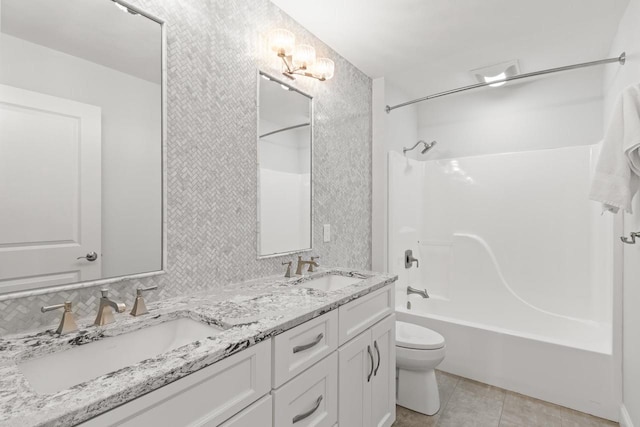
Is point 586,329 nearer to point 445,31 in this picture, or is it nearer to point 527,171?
point 527,171

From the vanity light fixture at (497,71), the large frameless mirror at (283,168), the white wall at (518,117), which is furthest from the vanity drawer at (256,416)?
the white wall at (518,117)

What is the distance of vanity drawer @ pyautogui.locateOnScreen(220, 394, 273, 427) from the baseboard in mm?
1962

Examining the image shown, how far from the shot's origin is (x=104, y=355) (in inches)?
35.4

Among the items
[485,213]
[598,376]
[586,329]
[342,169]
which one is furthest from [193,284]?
[586,329]

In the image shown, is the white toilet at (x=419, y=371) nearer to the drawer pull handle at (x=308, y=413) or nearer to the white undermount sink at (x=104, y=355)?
the drawer pull handle at (x=308, y=413)

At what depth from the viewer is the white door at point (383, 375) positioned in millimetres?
1605

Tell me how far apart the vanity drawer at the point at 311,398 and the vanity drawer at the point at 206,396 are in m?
0.10

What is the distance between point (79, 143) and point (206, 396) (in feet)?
2.84

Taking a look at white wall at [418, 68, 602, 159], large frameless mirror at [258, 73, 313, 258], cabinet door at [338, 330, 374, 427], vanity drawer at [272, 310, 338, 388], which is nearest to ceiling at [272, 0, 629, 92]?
white wall at [418, 68, 602, 159]

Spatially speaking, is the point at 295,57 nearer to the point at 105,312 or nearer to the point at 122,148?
the point at 122,148

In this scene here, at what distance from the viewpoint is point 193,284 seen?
4.36ft

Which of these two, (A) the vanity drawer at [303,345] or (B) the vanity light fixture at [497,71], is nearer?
(A) the vanity drawer at [303,345]

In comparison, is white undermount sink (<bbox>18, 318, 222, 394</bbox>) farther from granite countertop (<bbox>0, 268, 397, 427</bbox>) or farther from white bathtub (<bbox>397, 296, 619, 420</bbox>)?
white bathtub (<bbox>397, 296, 619, 420</bbox>)

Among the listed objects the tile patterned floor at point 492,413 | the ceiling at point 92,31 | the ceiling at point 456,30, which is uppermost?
the ceiling at point 456,30
